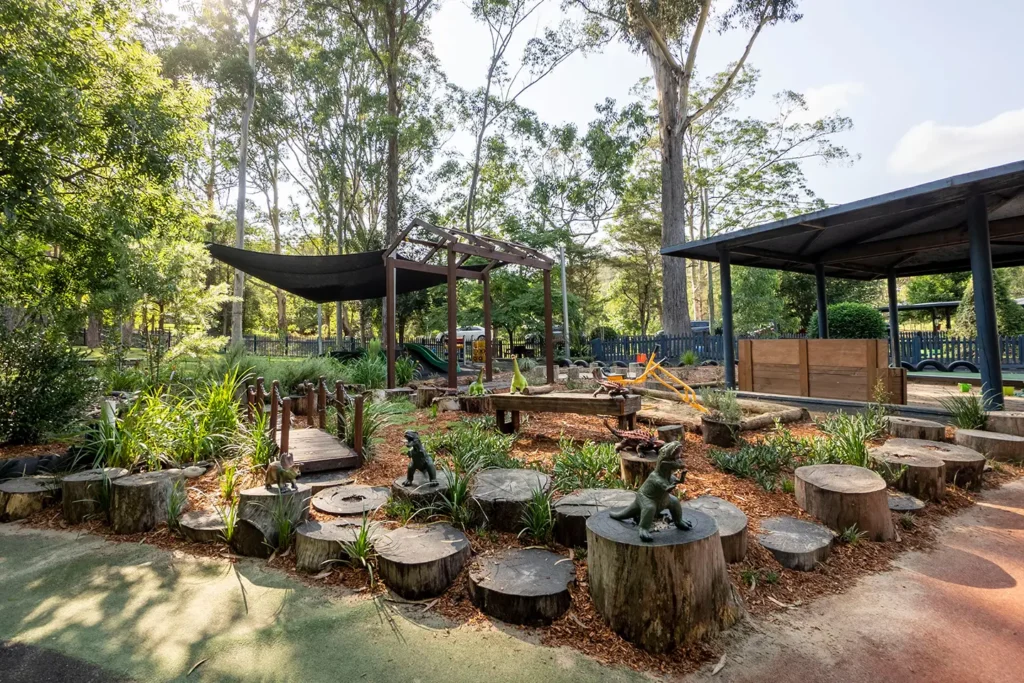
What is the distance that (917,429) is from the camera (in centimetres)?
396

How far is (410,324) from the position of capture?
22.7 m

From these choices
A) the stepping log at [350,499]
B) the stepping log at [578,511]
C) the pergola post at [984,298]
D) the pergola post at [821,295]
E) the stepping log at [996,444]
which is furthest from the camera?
the pergola post at [821,295]

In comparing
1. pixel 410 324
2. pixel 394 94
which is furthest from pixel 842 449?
pixel 410 324

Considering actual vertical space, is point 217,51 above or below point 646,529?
above

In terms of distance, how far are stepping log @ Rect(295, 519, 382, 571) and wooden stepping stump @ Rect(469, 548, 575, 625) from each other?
25.3 inches

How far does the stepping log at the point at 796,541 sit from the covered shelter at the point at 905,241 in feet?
12.2

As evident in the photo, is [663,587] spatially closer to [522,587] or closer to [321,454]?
[522,587]

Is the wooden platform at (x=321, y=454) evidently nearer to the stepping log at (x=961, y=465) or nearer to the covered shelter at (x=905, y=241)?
the stepping log at (x=961, y=465)

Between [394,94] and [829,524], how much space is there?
54.4 feet

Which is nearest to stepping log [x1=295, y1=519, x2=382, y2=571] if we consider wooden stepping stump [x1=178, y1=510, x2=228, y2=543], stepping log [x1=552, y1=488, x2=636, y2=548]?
wooden stepping stump [x1=178, y1=510, x2=228, y2=543]

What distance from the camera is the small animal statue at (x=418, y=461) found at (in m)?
2.77

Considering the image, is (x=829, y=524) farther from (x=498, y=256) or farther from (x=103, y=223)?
(x=103, y=223)

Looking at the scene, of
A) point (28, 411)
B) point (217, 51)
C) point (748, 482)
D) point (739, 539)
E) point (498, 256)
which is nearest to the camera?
point (739, 539)

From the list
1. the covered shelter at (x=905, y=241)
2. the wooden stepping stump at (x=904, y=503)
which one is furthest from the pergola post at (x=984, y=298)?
the wooden stepping stump at (x=904, y=503)
